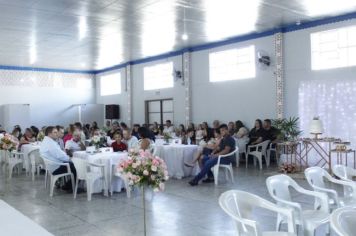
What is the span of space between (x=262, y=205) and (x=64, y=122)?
14.9 m

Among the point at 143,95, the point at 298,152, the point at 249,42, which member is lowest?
the point at 298,152

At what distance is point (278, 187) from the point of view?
3.48m

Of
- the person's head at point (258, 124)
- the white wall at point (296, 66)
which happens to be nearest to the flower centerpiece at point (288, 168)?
the white wall at point (296, 66)

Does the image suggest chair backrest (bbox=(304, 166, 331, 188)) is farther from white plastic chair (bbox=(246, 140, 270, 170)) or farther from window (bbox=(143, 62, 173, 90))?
window (bbox=(143, 62, 173, 90))

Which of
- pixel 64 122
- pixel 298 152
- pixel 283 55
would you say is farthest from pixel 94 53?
pixel 298 152

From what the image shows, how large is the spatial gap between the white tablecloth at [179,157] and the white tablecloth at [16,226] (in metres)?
5.78

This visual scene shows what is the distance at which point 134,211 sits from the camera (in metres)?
5.28

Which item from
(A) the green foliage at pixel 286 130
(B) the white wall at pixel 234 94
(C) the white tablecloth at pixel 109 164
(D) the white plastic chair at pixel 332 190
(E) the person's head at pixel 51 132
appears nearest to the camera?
(D) the white plastic chair at pixel 332 190

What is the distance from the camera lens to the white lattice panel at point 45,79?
15008mm

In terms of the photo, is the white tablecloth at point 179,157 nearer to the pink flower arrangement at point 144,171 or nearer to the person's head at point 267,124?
the person's head at point 267,124

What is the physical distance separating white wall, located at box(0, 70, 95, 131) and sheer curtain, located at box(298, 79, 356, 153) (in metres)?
10.8

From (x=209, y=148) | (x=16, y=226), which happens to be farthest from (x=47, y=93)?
(x=16, y=226)

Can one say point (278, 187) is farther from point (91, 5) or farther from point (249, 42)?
point (249, 42)

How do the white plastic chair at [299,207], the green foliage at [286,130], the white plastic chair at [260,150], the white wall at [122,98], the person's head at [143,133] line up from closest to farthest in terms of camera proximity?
the white plastic chair at [299,207] → the person's head at [143,133] → the green foliage at [286,130] → the white plastic chair at [260,150] → the white wall at [122,98]
